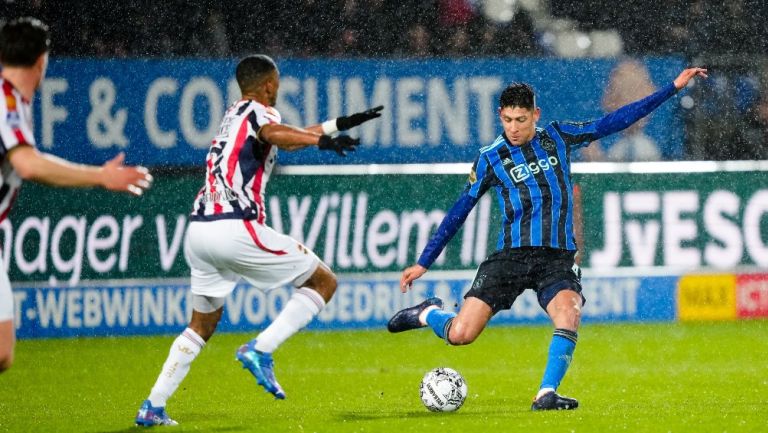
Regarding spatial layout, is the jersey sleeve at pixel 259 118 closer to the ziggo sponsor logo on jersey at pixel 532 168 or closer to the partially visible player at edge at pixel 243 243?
the partially visible player at edge at pixel 243 243

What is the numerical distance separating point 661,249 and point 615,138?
1.08 meters

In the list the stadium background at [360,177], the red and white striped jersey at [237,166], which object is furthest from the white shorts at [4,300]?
the stadium background at [360,177]

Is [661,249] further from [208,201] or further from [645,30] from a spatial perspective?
[208,201]

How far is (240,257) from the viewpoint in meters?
6.86

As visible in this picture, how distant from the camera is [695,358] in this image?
10.3 meters

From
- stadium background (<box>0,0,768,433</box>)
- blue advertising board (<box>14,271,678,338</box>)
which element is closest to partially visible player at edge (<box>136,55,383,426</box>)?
stadium background (<box>0,0,768,433</box>)

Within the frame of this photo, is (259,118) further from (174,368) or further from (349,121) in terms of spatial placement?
(174,368)

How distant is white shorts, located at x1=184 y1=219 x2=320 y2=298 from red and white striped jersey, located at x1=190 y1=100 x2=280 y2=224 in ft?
0.21

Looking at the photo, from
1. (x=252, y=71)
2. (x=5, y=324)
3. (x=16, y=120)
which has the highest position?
(x=252, y=71)

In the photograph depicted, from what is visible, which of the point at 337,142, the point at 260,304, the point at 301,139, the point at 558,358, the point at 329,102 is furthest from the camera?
the point at 329,102

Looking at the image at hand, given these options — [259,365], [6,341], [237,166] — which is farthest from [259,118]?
[6,341]

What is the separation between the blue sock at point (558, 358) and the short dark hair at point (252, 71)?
190 cm

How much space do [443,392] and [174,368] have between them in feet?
4.46

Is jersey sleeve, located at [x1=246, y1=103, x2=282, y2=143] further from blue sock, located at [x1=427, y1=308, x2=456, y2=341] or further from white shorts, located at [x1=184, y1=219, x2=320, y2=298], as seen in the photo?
blue sock, located at [x1=427, y1=308, x2=456, y2=341]
